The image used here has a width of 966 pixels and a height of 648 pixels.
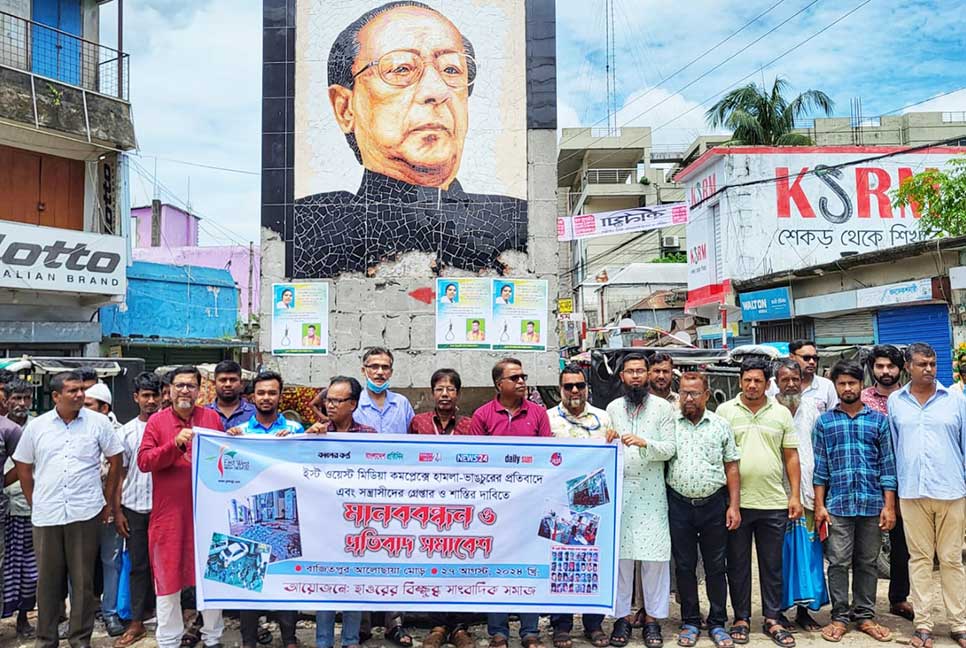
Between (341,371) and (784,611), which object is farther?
(341,371)

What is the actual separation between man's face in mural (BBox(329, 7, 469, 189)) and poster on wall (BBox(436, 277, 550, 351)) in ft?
3.25

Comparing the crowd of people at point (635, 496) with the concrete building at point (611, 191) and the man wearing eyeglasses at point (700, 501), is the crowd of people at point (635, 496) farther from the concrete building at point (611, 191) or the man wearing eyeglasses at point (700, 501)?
the concrete building at point (611, 191)

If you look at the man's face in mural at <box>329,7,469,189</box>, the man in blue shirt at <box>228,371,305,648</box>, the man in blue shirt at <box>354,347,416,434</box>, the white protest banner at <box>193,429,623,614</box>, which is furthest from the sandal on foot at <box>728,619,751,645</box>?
the man's face in mural at <box>329,7,469,189</box>

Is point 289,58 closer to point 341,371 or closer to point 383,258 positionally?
point 383,258

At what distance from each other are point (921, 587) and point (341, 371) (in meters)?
4.72

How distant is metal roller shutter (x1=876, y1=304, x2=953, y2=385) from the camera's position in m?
12.9

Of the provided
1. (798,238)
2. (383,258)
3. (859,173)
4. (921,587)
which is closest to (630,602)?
(921,587)

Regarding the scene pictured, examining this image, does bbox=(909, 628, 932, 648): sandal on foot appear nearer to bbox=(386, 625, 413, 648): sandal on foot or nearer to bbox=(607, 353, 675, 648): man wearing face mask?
bbox=(607, 353, 675, 648): man wearing face mask

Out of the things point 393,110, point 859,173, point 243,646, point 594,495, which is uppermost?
point 859,173

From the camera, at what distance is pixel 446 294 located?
6793 mm

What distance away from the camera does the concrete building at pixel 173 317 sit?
1827cm

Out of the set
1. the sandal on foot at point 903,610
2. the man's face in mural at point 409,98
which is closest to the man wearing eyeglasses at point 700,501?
the sandal on foot at point 903,610

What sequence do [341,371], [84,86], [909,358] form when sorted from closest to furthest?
[909,358] → [341,371] → [84,86]

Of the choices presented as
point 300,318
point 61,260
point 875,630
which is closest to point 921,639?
point 875,630
